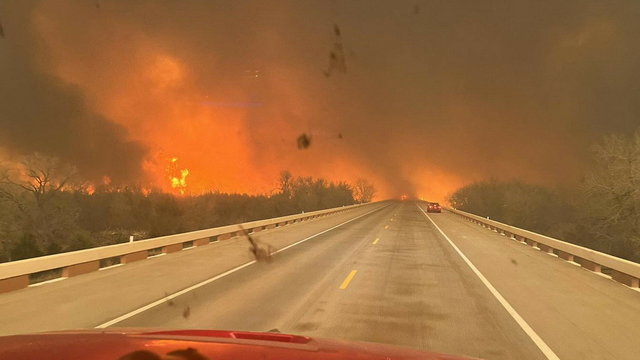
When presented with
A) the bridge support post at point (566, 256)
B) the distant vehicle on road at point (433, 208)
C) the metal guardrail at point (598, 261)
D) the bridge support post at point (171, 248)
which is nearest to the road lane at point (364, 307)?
the metal guardrail at point (598, 261)

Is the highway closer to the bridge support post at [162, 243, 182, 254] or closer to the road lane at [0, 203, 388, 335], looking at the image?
the road lane at [0, 203, 388, 335]

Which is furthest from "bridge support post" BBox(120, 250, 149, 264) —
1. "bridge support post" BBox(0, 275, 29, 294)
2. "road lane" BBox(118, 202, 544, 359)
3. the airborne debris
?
"bridge support post" BBox(0, 275, 29, 294)

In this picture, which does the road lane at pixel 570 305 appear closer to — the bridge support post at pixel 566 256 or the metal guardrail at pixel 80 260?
the bridge support post at pixel 566 256

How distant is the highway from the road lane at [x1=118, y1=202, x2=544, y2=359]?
2cm

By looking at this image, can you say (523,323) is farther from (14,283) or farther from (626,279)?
(14,283)

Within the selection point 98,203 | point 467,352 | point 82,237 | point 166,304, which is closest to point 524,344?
point 467,352

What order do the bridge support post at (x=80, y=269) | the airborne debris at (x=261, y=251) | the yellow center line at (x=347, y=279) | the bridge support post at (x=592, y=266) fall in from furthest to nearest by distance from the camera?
1. the airborne debris at (x=261, y=251)
2. the bridge support post at (x=592, y=266)
3. the bridge support post at (x=80, y=269)
4. the yellow center line at (x=347, y=279)

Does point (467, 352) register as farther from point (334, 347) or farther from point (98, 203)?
point (98, 203)

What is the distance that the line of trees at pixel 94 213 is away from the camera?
28.1 meters

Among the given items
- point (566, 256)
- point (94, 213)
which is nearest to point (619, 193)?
point (566, 256)

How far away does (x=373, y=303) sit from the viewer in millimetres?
8953

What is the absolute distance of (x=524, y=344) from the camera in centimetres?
644

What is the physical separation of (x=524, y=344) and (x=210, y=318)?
4.58m

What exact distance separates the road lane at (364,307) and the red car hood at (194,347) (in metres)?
2.72
